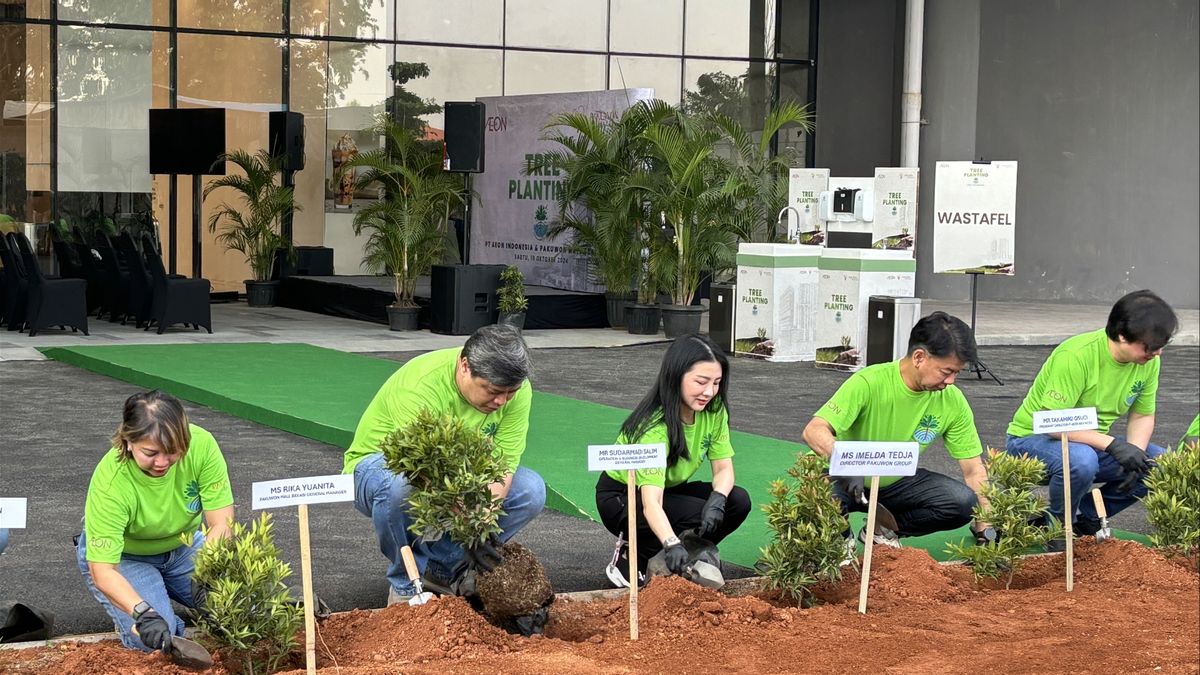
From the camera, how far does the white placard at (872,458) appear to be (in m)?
4.48

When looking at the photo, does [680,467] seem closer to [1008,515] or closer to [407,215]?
[1008,515]

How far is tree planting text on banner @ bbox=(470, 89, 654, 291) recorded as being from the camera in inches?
655

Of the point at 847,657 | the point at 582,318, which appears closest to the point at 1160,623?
the point at 847,657

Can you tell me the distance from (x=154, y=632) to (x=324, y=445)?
456 centimetres

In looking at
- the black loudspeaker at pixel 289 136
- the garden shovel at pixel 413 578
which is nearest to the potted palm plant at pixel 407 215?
the black loudspeaker at pixel 289 136

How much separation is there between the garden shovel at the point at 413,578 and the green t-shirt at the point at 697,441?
80 cm

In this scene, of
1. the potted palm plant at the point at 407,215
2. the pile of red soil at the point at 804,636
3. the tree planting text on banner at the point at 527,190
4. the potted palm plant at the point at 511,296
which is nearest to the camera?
the pile of red soil at the point at 804,636

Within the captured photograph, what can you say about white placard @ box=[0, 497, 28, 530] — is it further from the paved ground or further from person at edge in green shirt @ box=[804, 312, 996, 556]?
person at edge in green shirt @ box=[804, 312, 996, 556]

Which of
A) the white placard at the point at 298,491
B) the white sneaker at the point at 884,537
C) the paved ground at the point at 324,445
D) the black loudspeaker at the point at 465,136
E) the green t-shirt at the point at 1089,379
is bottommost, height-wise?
the paved ground at the point at 324,445

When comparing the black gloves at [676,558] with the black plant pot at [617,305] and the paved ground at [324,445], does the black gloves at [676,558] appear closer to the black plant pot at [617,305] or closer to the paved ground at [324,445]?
the paved ground at [324,445]

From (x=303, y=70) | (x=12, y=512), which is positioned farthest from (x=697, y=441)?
(x=303, y=70)

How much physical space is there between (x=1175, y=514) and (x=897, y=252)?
784 cm

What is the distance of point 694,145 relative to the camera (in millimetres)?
15164

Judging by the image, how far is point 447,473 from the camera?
14.0ft
